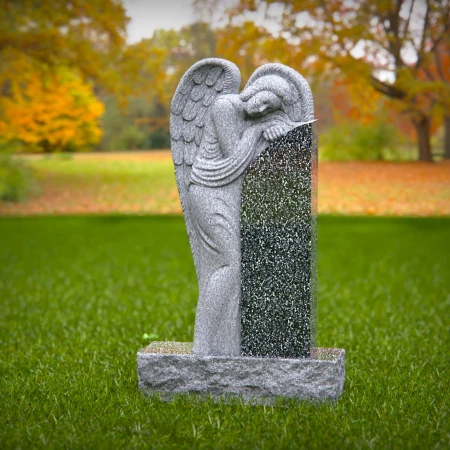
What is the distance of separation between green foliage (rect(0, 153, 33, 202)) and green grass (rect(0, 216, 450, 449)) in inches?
218

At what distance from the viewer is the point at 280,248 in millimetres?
4930

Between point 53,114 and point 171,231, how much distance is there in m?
12.8

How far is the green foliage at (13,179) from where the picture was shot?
789 inches

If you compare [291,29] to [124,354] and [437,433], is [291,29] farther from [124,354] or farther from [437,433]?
[437,433]

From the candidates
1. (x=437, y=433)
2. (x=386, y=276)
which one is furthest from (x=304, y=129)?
(x=386, y=276)

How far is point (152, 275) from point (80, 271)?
1090 millimetres

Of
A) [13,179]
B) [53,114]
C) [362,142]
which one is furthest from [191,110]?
[53,114]

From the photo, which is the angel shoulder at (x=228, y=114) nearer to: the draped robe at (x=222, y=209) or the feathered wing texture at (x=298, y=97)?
the draped robe at (x=222, y=209)

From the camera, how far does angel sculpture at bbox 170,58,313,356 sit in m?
4.99

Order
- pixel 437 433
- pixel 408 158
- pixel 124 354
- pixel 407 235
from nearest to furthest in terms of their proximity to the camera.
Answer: pixel 437 433 → pixel 124 354 → pixel 407 235 → pixel 408 158

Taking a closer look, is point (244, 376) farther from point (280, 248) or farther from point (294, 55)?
point (294, 55)

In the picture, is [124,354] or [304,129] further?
[124,354]

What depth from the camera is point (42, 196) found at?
21.5 meters

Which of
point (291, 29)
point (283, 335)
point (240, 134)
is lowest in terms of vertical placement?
point (283, 335)
